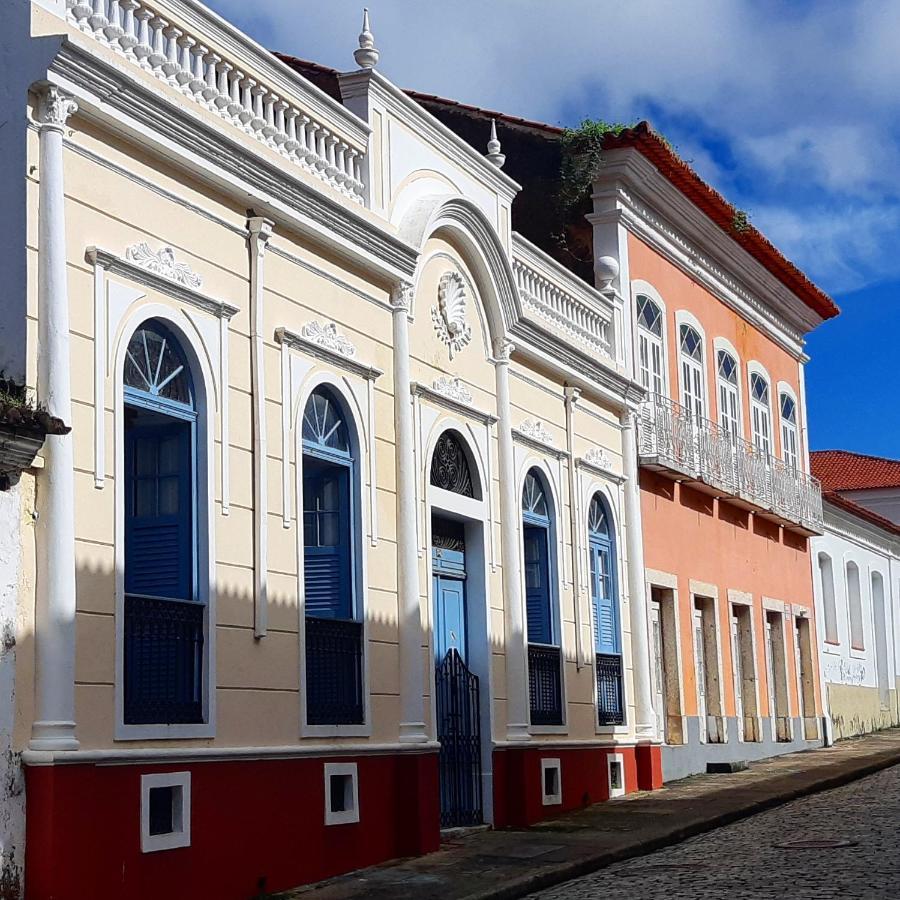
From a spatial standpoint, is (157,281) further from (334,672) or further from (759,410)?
(759,410)

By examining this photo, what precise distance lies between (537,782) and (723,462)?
25.7 ft

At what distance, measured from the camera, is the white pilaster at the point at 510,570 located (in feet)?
48.2

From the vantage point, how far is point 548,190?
19.3 m

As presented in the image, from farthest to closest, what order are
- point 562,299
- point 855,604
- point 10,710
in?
1. point 855,604
2. point 562,299
3. point 10,710

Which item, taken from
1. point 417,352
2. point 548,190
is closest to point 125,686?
point 417,352

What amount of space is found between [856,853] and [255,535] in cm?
470

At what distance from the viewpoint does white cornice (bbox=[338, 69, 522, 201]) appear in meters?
13.1

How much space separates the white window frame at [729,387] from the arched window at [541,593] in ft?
22.1

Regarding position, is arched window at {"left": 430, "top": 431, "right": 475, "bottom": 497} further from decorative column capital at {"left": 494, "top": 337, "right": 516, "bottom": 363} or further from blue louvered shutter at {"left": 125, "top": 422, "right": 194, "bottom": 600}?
blue louvered shutter at {"left": 125, "top": 422, "right": 194, "bottom": 600}

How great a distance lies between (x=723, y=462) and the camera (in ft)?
70.9

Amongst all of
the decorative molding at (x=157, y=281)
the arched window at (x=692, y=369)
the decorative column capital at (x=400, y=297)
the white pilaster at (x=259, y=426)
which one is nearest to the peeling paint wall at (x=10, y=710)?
the decorative molding at (x=157, y=281)

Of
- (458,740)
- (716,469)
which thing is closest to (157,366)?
(458,740)

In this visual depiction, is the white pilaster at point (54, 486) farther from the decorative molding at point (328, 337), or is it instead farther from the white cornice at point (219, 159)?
the decorative molding at point (328, 337)

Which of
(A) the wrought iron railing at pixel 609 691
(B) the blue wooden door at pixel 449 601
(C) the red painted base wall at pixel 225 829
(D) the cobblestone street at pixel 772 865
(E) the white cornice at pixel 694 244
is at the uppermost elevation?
(E) the white cornice at pixel 694 244
